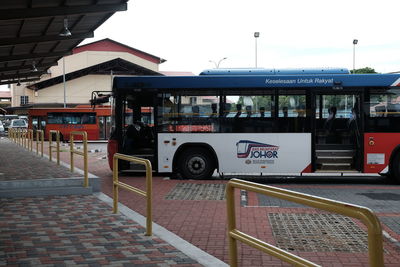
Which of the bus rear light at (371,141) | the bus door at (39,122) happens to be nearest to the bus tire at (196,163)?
the bus rear light at (371,141)

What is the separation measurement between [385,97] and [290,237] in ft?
32.6

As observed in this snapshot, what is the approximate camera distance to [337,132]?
13586mm

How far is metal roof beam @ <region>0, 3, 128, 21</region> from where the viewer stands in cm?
1245

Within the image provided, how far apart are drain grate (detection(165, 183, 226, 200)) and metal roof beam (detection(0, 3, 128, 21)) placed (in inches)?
198

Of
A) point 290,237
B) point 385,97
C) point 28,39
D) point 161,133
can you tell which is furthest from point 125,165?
point 290,237

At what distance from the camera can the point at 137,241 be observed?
6.33 metres

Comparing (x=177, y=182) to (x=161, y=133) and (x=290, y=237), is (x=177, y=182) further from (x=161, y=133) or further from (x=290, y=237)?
(x=290, y=237)

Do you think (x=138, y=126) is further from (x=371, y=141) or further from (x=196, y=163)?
(x=371, y=141)

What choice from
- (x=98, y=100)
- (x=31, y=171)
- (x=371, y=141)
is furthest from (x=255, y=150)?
(x=31, y=171)

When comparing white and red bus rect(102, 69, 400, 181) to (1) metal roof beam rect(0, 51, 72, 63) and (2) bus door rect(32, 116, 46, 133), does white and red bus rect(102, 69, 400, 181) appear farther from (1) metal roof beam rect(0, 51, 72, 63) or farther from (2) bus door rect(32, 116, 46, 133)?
(2) bus door rect(32, 116, 46, 133)

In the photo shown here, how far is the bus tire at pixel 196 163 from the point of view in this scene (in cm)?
1390

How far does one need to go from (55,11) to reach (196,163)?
5370mm

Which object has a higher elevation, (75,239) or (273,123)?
(273,123)

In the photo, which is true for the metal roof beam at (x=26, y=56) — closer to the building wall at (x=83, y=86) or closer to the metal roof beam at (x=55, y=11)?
the metal roof beam at (x=55, y=11)
